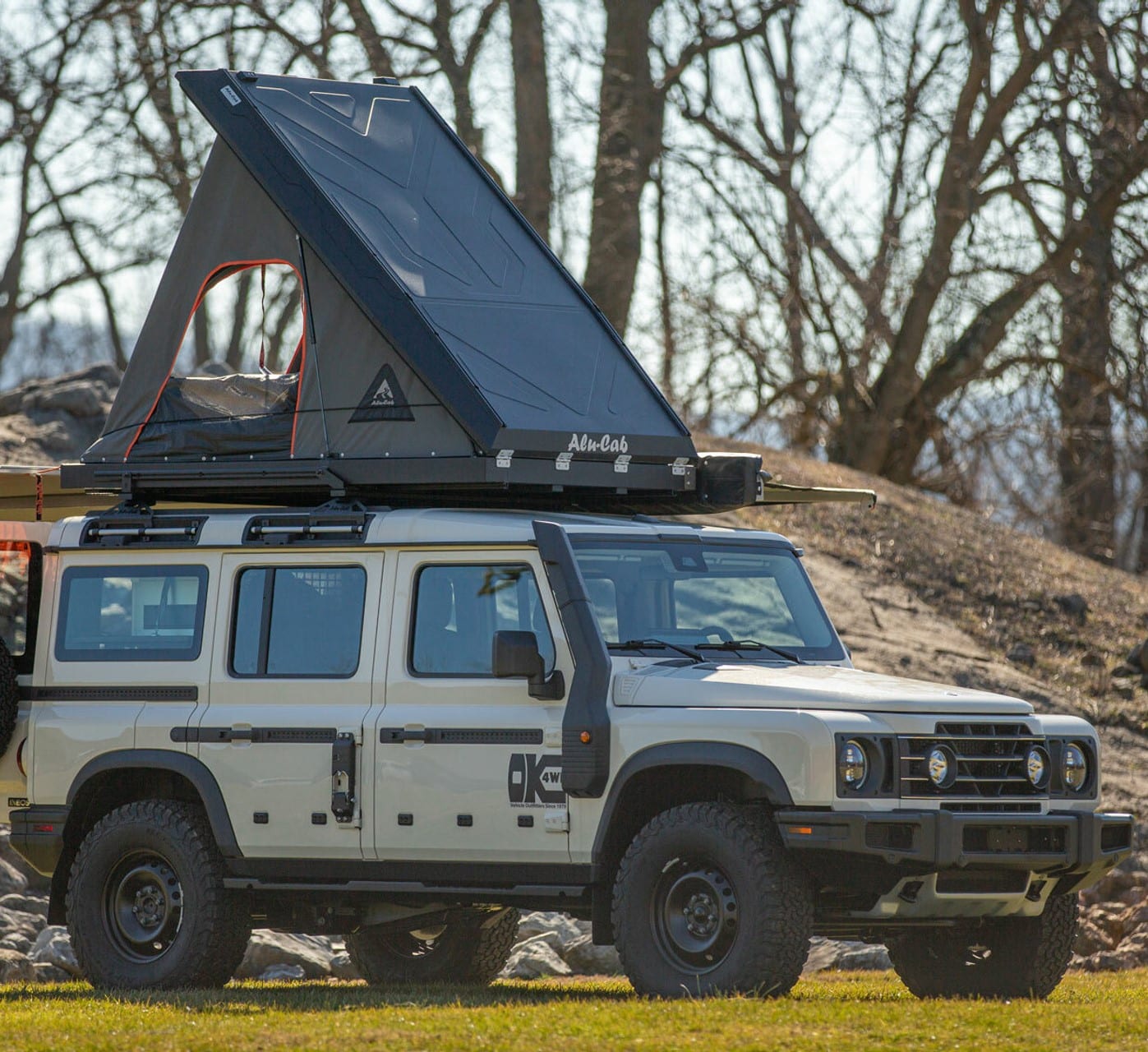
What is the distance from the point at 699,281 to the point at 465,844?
20438mm

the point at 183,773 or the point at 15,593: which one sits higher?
the point at 15,593

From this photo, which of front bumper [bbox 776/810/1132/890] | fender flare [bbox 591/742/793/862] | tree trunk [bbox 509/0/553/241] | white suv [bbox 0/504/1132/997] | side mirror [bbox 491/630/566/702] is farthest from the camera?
tree trunk [bbox 509/0/553/241]

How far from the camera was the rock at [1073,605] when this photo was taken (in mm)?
20750

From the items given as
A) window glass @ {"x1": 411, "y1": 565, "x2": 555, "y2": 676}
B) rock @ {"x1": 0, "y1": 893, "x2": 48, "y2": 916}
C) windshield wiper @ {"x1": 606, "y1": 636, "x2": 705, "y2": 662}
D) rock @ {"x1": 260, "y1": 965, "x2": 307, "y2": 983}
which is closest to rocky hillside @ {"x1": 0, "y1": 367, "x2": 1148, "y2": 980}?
rock @ {"x1": 0, "y1": 893, "x2": 48, "y2": 916}

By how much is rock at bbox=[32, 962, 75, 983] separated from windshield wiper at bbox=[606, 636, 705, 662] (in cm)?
491

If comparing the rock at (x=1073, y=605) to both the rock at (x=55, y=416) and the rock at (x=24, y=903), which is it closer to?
the rock at (x=55, y=416)

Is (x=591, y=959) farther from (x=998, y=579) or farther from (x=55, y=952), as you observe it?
(x=998, y=579)

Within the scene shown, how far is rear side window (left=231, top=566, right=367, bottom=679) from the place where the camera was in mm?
9305

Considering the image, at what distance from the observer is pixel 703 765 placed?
27.6 ft

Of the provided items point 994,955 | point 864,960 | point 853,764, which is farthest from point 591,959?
point 853,764

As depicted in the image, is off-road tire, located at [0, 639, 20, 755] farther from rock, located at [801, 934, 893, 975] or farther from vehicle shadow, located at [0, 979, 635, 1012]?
rock, located at [801, 934, 893, 975]

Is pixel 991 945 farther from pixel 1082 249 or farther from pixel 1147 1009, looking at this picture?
pixel 1082 249

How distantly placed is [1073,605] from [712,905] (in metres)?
13.5

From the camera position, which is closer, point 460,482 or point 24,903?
point 460,482
